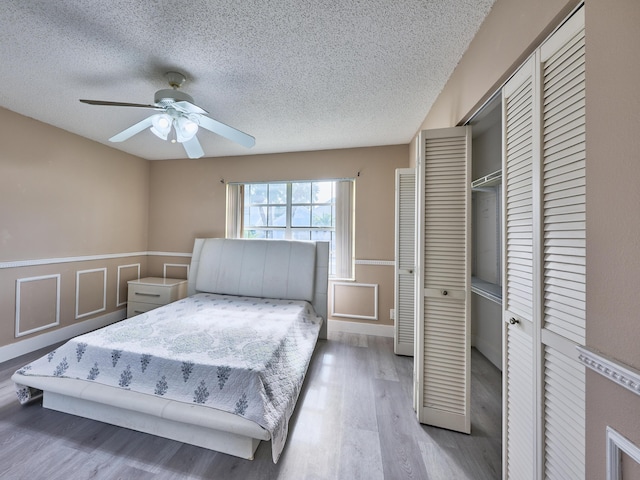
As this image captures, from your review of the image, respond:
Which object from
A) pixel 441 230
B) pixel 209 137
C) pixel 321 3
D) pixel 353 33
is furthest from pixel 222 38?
pixel 441 230

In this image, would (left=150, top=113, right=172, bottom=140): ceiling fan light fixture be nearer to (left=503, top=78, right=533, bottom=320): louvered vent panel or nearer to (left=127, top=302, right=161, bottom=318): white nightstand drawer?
(left=503, top=78, right=533, bottom=320): louvered vent panel

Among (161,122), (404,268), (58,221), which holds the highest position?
(161,122)

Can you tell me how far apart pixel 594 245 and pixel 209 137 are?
316 cm

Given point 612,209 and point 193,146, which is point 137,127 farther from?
point 612,209

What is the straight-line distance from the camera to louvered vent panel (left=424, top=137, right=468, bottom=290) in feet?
5.02

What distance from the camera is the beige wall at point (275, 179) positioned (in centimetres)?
307

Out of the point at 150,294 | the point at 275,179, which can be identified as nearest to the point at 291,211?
the point at 275,179

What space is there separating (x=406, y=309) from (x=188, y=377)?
203 cm

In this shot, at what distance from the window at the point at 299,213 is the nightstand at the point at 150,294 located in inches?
40.4

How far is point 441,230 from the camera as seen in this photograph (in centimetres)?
156

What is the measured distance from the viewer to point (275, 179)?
335cm

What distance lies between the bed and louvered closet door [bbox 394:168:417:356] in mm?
1041

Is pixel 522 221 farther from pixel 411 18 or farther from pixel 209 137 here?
pixel 209 137

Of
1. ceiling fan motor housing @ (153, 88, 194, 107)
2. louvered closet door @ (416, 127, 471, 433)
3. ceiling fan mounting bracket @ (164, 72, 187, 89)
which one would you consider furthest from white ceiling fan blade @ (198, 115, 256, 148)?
louvered closet door @ (416, 127, 471, 433)
